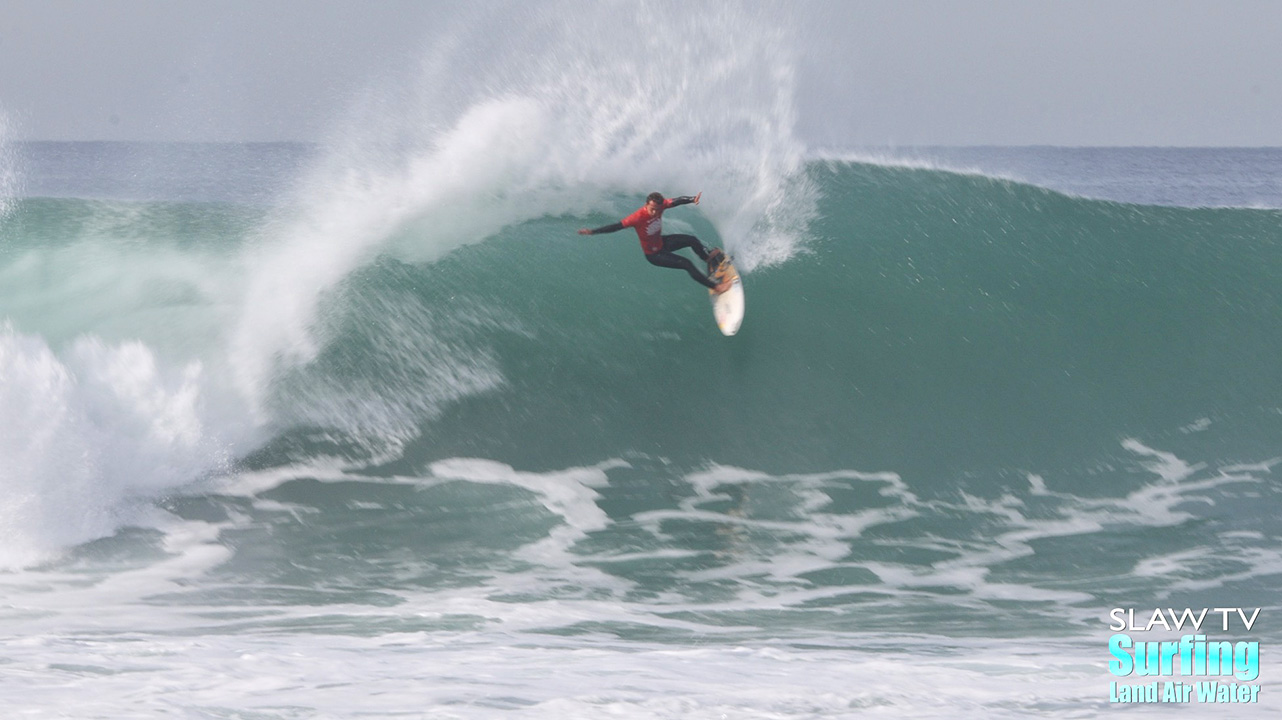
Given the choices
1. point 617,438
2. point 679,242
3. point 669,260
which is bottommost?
point 617,438

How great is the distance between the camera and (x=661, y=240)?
8117 millimetres

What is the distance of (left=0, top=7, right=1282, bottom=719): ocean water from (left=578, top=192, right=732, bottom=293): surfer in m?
0.70

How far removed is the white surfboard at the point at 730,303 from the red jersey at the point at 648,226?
83cm

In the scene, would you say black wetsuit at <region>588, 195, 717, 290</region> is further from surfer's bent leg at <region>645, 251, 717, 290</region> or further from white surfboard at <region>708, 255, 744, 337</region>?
white surfboard at <region>708, 255, 744, 337</region>

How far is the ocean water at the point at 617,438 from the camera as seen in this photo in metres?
4.67

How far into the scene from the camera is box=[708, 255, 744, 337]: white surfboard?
8.79 meters

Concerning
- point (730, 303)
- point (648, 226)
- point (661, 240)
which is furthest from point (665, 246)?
point (730, 303)

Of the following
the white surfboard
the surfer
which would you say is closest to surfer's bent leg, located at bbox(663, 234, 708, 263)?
the surfer

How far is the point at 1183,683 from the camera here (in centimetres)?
432

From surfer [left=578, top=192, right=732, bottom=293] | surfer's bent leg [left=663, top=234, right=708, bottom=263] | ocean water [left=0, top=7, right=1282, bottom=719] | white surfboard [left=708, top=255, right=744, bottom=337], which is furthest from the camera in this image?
white surfboard [left=708, top=255, right=744, bottom=337]

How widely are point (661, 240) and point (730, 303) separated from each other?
1.04 meters

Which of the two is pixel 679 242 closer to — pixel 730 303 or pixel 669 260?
pixel 669 260

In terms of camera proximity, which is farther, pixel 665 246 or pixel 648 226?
pixel 665 246

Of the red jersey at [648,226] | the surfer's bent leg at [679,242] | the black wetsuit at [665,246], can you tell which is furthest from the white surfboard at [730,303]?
the red jersey at [648,226]
